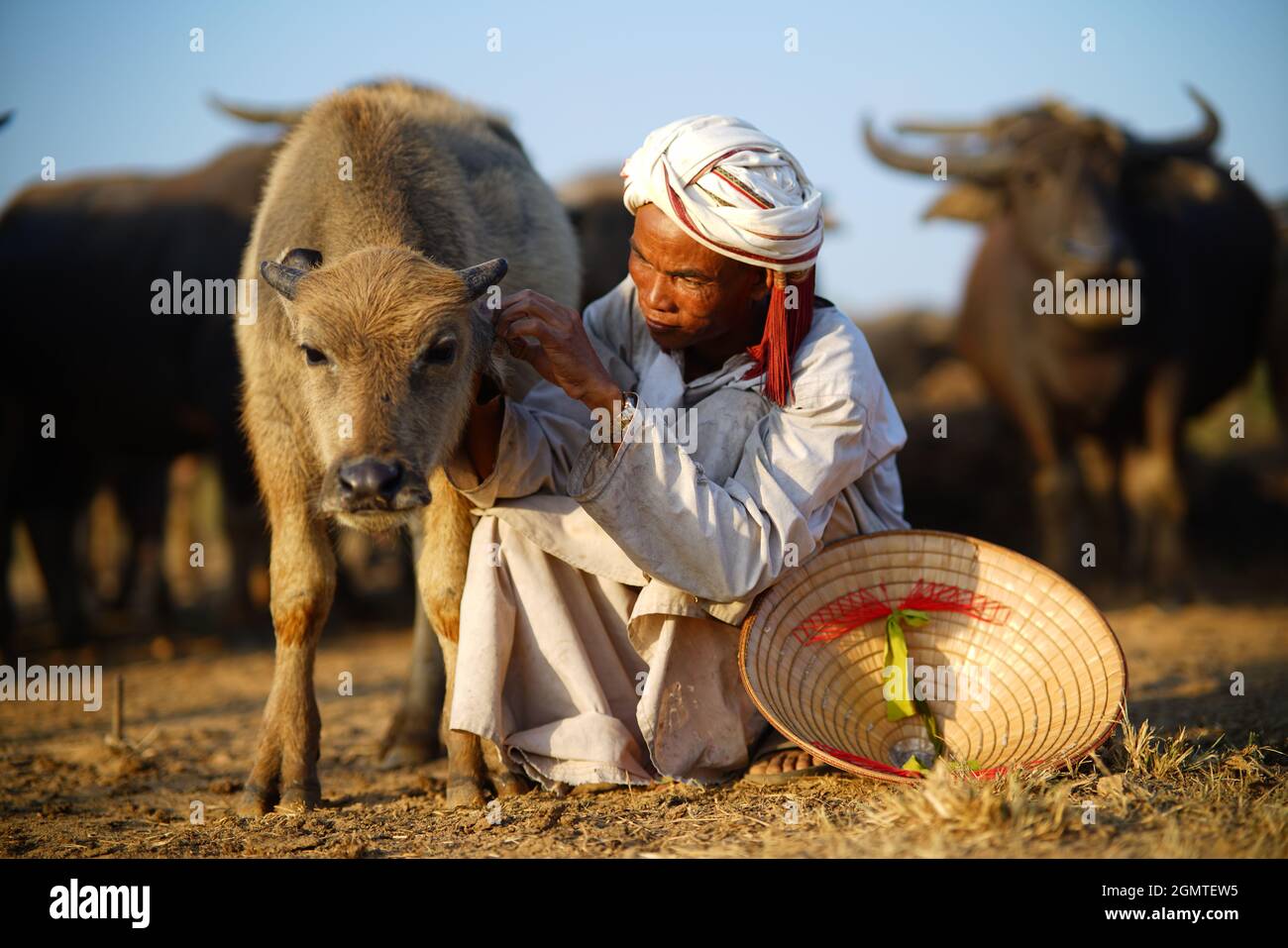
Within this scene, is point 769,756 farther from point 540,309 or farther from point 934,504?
point 934,504

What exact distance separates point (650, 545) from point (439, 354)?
31.2 inches

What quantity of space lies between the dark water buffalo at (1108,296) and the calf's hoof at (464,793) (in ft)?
17.8

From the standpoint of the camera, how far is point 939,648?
403 centimetres

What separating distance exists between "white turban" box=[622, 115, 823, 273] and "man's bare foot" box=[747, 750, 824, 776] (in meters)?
1.44

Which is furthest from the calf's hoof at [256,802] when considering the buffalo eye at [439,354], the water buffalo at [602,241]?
the water buffalo at [602,241]

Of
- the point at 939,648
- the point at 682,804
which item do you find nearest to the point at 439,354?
the point at 682,804

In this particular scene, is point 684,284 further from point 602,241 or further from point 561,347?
point 602,241

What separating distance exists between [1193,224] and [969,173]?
1568mm

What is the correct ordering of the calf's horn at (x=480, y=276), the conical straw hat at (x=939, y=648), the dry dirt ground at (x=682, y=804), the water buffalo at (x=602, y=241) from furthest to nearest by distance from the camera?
the water buffalo at (x=602, y=241) < the conical straw hat at (x=939, y=648) < the calf's horn at (x=480, y=276) < the dry dirt ground at (x=682, y=804)

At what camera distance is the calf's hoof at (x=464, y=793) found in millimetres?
3889

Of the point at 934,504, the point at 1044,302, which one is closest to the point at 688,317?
the point at 1044,302

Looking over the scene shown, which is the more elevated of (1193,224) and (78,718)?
(1193,224)

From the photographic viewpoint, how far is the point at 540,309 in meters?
3.61

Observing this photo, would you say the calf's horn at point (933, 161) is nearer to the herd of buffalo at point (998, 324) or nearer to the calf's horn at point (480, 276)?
the herd of buffalo at point (998, 324)
